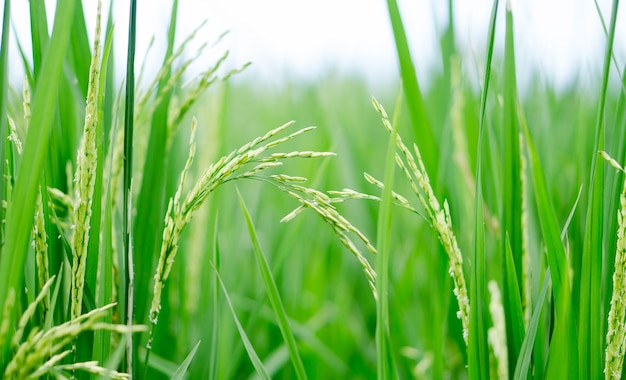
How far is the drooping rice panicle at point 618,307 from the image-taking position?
50 centimetres

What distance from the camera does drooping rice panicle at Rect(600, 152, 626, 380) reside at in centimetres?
50

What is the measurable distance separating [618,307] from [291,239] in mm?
505

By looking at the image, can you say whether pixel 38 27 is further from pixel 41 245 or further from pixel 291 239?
pixel 291 239

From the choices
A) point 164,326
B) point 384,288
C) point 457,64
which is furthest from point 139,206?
point 457,64

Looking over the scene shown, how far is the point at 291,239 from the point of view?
0.92m

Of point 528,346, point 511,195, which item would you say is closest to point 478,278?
point 528,346

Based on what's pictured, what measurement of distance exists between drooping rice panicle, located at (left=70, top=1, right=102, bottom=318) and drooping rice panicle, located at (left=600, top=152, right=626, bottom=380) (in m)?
0.44

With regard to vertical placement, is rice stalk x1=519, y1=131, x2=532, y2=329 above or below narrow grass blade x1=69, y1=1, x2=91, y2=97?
below

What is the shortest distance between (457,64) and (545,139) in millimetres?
199

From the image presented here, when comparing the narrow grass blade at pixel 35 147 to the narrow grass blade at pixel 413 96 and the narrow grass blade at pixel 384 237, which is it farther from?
the narrow grass blade at pixel 413 96

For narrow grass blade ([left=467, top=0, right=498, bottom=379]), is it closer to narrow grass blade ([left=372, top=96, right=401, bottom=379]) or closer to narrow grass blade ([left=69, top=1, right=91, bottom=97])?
narrow grass blade ([left=372, top=96, right=401, bottom=379])

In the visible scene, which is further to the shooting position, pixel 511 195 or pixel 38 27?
pixel 511 195

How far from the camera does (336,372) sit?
3.40ft

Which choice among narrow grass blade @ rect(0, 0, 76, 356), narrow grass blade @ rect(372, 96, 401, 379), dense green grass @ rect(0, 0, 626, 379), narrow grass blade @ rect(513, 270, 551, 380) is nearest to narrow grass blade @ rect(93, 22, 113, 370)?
dense green grass @ rect(0, 0, 626, 379)
